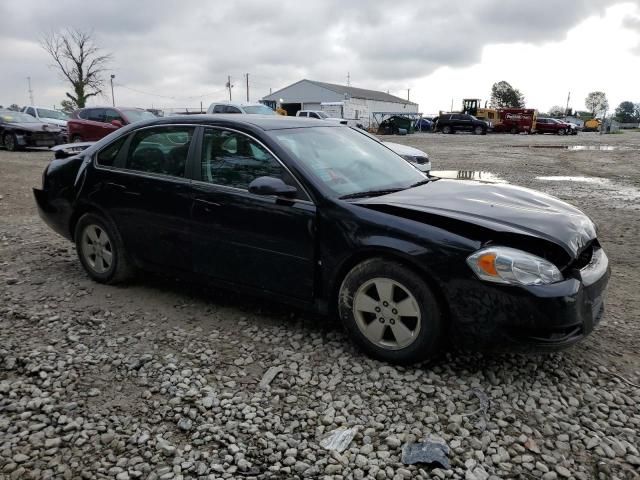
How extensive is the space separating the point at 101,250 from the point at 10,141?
16.8 metres

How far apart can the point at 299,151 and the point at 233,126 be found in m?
0.58

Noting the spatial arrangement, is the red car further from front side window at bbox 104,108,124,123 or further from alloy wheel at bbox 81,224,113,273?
alloy wheel at bbox 81,224,113,273

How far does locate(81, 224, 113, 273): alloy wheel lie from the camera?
4598 millimetres

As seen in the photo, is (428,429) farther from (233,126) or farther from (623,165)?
(623,165)

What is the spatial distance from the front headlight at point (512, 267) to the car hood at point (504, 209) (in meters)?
0.16

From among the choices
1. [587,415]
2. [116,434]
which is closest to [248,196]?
[116,434]

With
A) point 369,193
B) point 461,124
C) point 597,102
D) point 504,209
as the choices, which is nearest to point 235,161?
point 369,193

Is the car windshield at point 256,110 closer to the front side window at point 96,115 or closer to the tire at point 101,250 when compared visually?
the front side window at point 96,115

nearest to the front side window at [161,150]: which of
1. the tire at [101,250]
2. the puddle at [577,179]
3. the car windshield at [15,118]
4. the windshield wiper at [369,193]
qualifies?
the tire at [101,250]

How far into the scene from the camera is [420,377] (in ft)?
10.4

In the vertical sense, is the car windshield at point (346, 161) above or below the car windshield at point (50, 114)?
below

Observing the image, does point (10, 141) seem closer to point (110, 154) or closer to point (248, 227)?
point (110, 154)

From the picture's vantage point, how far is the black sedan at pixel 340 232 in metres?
2.93

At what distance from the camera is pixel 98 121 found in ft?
54.4
